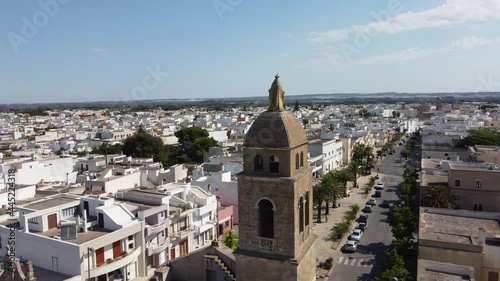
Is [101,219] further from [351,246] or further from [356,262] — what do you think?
[351,246]

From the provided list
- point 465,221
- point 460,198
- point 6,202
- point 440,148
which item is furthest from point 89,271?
point 440,148

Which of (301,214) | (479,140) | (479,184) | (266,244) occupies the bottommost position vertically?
(479,184)

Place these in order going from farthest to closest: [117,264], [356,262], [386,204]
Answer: [386,204], [356,262], [117,264]

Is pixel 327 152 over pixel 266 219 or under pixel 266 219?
under

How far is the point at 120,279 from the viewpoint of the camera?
26.5 metres

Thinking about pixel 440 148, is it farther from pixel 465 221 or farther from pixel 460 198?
pixel 465 221

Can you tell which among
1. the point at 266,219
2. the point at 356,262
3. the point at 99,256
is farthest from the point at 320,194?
the point at 266,219

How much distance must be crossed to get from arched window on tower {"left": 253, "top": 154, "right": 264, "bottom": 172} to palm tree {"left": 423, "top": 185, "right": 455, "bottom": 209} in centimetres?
2684

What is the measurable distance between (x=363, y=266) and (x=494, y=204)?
15.1m

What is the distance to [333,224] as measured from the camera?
41.4 m

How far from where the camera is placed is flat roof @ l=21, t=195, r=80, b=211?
28078mm

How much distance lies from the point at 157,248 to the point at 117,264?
13.8ft

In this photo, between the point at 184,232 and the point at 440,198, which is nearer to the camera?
the point at 184,232

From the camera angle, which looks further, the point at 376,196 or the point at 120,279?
the point at 376,196
